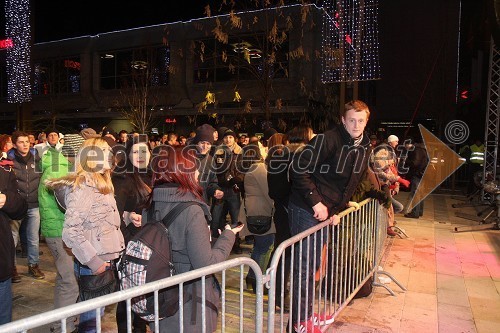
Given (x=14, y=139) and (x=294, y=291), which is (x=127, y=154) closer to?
(x=294, y=291)

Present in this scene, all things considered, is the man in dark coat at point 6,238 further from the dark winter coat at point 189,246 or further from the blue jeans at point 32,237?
the blue jeans at point 32,237

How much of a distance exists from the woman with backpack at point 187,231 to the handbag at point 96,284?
3.02 ft

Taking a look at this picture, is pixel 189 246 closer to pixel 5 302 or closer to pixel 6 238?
pixel 6 238

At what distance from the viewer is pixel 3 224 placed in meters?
3.43

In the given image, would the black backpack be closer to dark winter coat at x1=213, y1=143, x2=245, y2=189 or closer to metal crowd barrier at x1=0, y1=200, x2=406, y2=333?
metal crowd barrier at x1=0, y1=200, x2=406, y2=333

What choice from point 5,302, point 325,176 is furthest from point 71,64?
point 325,176

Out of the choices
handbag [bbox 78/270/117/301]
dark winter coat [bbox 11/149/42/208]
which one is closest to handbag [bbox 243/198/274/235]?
handbag [bbox 78/270/117/301]

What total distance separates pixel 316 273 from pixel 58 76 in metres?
37.1

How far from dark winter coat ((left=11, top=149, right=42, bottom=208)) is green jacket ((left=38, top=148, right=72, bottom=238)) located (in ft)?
3.91

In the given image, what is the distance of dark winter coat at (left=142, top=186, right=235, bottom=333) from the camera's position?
2627 mm

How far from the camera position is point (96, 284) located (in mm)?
3436

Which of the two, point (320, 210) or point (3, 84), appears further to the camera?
point (3, 84)

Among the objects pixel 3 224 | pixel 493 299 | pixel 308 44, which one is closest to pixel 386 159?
pixel 493 299

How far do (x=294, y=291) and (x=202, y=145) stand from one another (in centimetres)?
326
